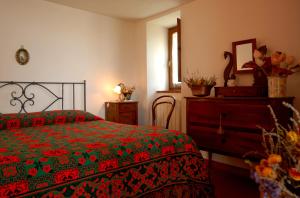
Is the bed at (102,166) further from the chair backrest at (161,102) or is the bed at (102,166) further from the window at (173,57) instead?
the window at (173,57)

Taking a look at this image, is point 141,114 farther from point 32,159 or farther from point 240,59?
point 32,159

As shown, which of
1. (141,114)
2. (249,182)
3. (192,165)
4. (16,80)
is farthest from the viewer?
(141,114)

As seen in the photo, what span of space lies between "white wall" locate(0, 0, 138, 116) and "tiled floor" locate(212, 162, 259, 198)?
6.48ft

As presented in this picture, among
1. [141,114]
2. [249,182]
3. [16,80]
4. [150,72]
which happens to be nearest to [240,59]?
[249,182]

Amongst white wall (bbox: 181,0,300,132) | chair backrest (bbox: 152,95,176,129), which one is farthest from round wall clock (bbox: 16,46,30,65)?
white wall (bbox: 181,0,300,132)

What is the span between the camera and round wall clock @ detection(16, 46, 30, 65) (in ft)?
9.54

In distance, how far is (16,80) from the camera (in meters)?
2.90

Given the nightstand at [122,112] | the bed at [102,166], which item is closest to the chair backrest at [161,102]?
the nightstand at [122,112]

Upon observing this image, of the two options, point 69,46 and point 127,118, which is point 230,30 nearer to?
point 127,118

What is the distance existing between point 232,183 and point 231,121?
702 mm

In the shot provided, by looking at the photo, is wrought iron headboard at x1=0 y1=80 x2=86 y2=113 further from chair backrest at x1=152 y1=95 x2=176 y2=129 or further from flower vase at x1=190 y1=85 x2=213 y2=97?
flower vase at x1=190 y1=85 x2=213 y2=97

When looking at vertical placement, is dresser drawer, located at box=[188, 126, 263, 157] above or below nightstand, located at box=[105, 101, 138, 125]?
below

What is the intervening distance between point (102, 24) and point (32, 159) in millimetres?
2954

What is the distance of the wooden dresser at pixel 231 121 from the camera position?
6.61 feet
